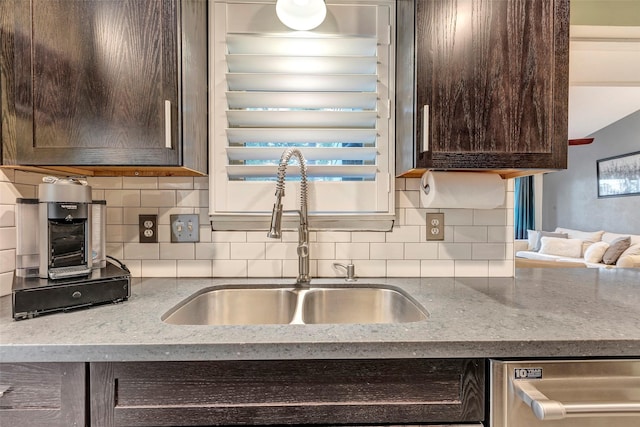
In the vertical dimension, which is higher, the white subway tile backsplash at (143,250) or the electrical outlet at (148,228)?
the electrical outlet at (148,228)

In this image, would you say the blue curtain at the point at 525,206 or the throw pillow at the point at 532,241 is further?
the blue curtain at the point at 525,206

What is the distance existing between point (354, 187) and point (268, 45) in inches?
24.7

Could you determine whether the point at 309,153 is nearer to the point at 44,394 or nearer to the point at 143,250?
the point at 143,250

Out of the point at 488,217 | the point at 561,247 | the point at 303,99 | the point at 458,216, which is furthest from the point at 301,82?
the point at 561,247

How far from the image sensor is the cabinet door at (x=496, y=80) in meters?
0.98

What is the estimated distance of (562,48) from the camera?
0.98m

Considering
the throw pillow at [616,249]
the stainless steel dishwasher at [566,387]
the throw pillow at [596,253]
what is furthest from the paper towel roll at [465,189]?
the throw pillow at [596,253]

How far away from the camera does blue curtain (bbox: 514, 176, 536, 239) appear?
264 inches

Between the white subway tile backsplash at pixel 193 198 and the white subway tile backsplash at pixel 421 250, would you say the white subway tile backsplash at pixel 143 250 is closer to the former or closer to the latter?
the white subway tile backsplash at pixel 193 198

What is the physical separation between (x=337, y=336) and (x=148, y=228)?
3.04 ft

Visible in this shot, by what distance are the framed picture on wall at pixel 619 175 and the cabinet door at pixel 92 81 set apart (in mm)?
5964

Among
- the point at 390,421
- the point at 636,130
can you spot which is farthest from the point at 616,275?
the point at 636,130

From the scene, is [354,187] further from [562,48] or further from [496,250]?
[562,48]

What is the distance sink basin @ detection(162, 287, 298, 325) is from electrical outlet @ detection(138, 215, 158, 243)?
332mm
